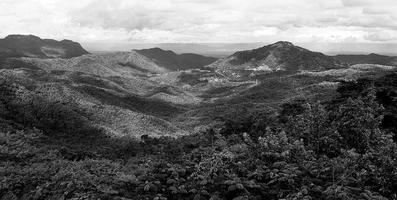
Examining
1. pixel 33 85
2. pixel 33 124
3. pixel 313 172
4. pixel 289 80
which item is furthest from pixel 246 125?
pixel 289 80

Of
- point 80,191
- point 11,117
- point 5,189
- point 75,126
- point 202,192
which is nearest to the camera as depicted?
point 202,192

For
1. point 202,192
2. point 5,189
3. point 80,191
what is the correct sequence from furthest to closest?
point 5,189, point 80,191, point 202,192

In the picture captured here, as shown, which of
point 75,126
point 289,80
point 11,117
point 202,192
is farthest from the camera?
point 289,80

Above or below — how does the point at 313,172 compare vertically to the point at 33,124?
above

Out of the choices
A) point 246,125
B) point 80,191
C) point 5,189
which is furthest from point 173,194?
point 246,125

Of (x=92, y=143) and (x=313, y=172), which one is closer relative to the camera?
(x=313, y=172)

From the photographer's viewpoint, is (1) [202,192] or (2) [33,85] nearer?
(1) [202,192]

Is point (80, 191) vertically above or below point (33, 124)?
above

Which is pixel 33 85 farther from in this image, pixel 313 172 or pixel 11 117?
Result: pixel 313 172

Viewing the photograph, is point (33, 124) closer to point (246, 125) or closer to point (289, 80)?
point (246, 125)
